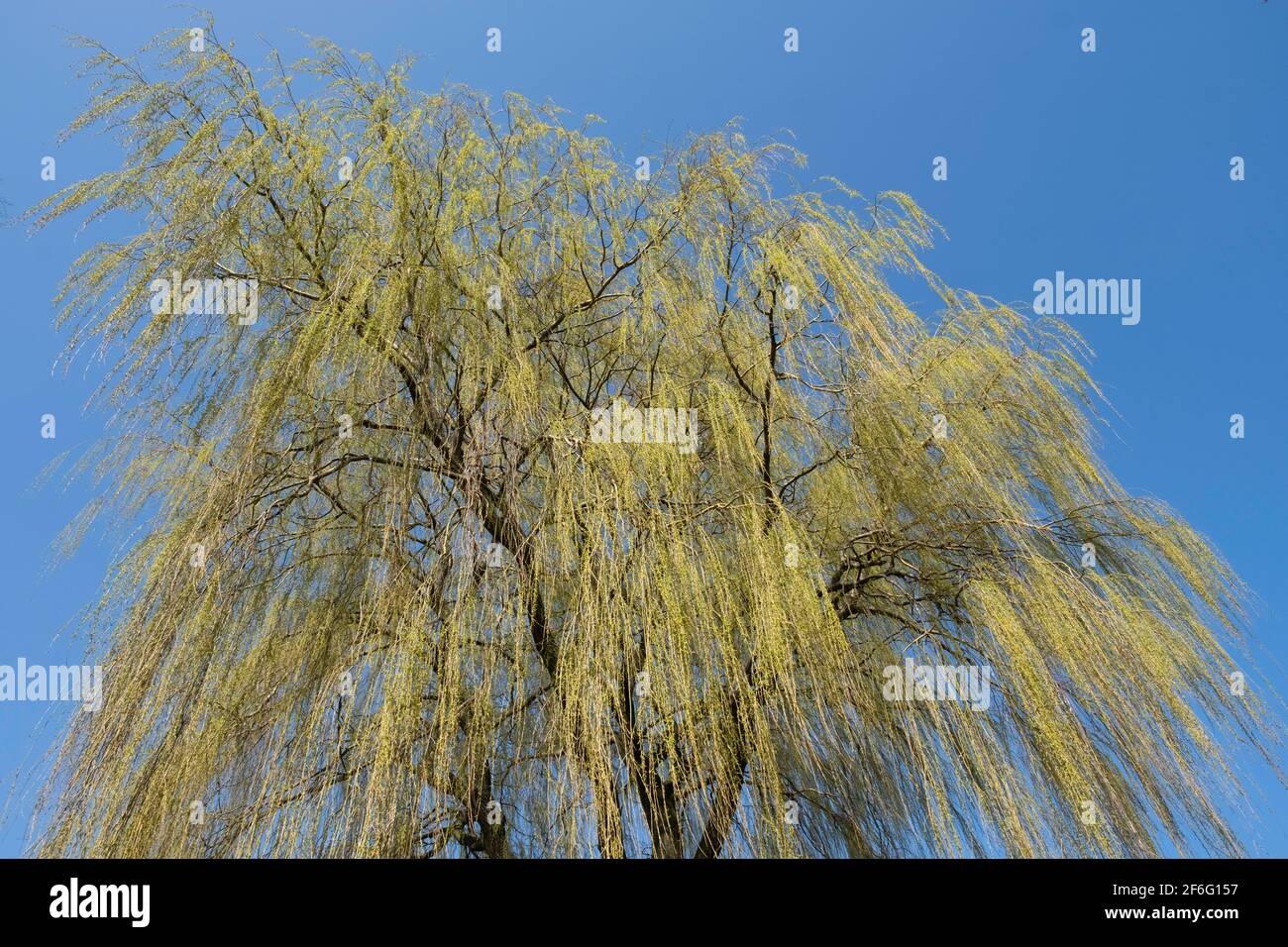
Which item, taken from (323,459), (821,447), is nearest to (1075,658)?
(821,447)

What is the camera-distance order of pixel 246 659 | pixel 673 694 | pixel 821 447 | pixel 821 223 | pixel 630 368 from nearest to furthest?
pixel 673 694, pixel 246 659, pixel 821 223, pixel 821 447, pixel 630 368

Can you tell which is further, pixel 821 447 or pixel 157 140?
pixel 821 447

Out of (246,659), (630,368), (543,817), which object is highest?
(630,368)

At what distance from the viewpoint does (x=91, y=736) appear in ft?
7.81

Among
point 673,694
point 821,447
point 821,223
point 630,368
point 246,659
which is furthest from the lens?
point 630,368

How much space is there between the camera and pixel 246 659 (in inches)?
112

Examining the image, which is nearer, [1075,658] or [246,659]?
[1075,658]

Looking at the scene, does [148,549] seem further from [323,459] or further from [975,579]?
[975,579]

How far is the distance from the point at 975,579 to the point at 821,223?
1.33 meters

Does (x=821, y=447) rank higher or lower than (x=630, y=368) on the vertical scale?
lower

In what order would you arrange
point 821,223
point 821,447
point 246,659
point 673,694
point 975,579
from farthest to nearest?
point 821,447, point 821,223, point 246,659, point 975,579, point 673,694

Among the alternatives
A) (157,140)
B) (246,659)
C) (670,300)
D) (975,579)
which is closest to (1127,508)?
(975,579)

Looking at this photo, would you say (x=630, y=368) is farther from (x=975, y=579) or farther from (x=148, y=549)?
(x=148, y=549)

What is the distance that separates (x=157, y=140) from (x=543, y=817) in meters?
2.60
